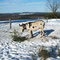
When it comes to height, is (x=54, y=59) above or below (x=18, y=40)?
above

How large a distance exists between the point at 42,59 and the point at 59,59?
2.46ft

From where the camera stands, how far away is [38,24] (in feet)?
39.9

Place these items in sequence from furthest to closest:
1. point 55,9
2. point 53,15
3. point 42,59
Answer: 1. point 55,9
2. point 53,15
3. point 42,59

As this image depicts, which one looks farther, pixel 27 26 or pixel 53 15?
pixel 53 15

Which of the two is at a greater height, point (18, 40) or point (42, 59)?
point (42, 59)

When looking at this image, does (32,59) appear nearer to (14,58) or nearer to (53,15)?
(14,58)

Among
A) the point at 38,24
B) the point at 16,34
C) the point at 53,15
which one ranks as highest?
the point at 38,24

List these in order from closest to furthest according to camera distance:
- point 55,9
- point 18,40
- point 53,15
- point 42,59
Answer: point 42,59
point 18,40
point 53,15
point 55,9

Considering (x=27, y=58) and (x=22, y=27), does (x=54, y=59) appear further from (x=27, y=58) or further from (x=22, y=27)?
(x=22, y=27)

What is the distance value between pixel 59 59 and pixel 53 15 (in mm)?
40359

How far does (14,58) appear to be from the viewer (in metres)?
6.76

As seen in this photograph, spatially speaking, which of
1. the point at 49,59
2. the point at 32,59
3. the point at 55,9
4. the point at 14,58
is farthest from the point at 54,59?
the point at 55,9

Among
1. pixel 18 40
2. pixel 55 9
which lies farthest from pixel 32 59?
pixel 55 9

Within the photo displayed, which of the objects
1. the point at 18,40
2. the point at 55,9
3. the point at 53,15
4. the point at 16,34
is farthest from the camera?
the point at 55,9
